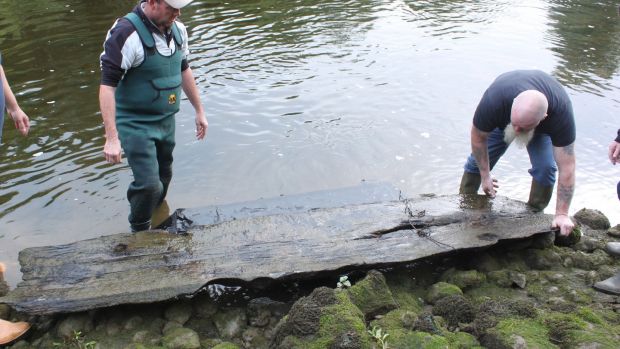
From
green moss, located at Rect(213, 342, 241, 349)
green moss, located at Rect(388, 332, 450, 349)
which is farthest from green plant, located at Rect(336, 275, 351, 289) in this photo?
green moss, located at Rect(213, 342, 241, 349)

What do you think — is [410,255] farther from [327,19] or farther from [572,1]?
[572,1]

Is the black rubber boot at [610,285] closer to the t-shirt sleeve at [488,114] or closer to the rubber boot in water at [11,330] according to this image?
the t-shirt sleeve at [488,114]

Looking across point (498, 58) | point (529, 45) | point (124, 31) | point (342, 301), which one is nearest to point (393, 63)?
point (498, 58)

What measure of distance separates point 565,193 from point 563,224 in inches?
10.0

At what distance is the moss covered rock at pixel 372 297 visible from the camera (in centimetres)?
373

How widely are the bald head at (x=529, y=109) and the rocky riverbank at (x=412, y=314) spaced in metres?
1.00

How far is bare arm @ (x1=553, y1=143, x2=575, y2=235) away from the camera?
4.61 metres

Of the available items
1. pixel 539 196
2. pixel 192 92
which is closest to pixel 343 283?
pixel 192 92

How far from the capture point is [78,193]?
641 cm

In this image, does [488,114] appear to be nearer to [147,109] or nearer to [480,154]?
[480,154]

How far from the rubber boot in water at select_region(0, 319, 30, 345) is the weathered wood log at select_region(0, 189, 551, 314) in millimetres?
139

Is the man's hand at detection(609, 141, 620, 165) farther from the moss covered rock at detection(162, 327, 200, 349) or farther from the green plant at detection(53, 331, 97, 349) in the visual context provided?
the green plant at detection(53, 331, 97, 349)

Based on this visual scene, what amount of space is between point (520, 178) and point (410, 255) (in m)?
3.09

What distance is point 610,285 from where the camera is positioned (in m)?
4.32
